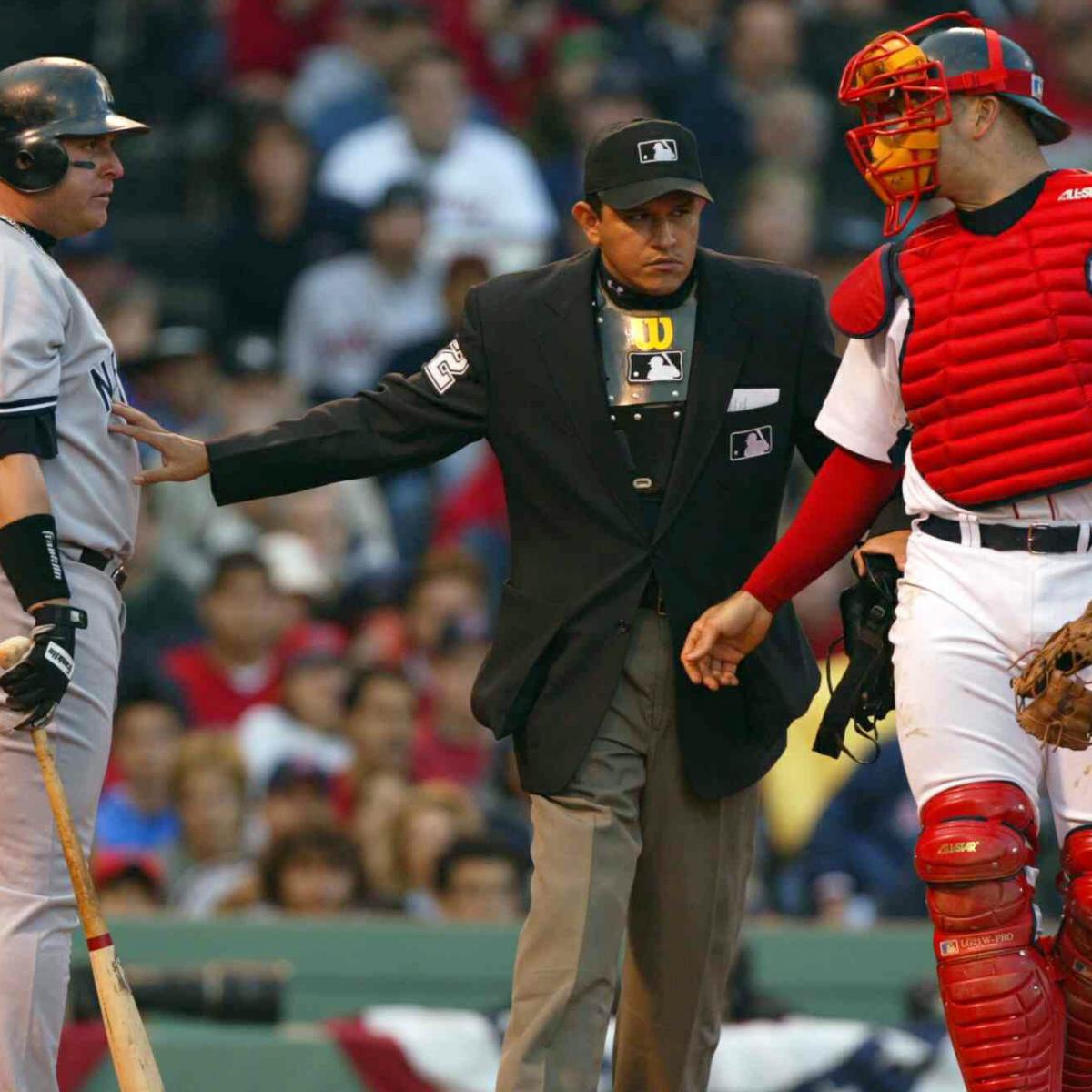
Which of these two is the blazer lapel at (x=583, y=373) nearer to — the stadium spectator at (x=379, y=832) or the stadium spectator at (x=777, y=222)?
the stadium spectator at (x=379, y=832)

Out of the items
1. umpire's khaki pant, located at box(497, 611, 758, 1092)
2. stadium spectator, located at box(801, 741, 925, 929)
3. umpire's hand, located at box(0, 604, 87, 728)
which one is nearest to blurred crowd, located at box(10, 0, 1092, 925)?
stadium spectator, located at box(801, 741, 925, 929)

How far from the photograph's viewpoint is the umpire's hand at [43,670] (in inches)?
182

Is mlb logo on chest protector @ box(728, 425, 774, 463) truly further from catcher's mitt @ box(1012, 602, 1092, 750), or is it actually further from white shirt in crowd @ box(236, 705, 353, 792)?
white shirt in crowd @ box(236, 705, 353, 792)

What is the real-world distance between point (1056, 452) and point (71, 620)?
1.96m

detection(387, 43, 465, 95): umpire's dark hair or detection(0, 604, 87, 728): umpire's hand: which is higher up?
detection(387, 43, 465, 95): umpire's dark hair

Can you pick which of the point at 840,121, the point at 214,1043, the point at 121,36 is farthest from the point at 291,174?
the point at 214,1043

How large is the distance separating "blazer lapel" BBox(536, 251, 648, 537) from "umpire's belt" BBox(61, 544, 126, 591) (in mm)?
1018

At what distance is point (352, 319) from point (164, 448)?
559 centimetres

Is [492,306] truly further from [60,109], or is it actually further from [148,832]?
[148,832]

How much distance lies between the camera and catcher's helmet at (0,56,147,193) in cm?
495

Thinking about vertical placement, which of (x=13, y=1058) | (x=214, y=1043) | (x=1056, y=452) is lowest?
(x=214, y=1043)

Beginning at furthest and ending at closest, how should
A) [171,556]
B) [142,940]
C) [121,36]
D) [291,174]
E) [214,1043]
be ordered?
1. [121,36]
2. [291,174]
3. [171,556]
4. [142,940]
5. [214,1043]

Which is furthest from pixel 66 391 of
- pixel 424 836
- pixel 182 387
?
pixel 182 387

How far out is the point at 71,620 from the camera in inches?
186
